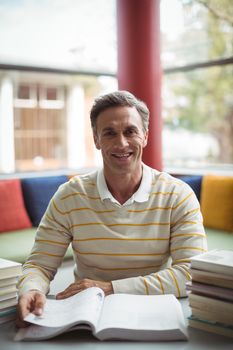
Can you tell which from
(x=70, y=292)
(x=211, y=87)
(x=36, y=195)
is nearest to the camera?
(x=70, y=292)

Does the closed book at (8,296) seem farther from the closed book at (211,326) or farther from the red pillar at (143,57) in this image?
the red pillar at (143,57)

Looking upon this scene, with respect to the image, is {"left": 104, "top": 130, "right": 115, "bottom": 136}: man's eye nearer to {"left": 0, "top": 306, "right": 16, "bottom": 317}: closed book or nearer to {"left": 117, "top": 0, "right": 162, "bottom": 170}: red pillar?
{"left": 0, "top": 306, "right": 16, "bottom": 317}: closed book

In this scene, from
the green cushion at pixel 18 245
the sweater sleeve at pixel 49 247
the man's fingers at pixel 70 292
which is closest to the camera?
the man's fingers at pixel 70 292

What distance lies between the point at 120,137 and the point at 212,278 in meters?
0.71

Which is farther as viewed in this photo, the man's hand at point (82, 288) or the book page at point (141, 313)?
the man's hand at point (82, 288)

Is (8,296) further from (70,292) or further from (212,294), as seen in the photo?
(212,294)

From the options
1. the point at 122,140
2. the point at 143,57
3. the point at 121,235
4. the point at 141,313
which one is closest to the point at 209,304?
the point at 141,313

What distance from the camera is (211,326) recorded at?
1.25 meters

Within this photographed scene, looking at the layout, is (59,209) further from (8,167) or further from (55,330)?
(8,167)

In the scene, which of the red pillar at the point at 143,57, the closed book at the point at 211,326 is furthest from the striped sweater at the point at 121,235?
the red pillar at the point at 143,57

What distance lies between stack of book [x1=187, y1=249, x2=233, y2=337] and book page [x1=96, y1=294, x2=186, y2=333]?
6cm

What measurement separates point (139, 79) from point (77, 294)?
3567 mm

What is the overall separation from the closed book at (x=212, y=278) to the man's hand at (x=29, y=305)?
45cm

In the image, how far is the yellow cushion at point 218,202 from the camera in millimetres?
4188
